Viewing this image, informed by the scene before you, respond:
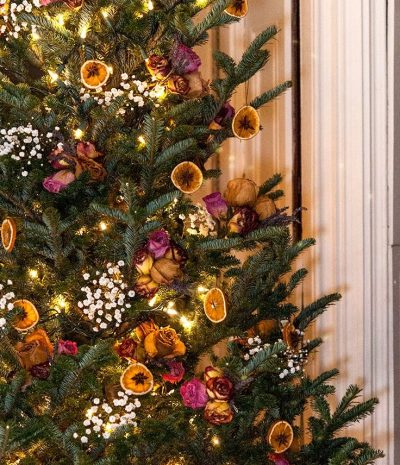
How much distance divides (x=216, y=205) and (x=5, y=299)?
1.49 ft

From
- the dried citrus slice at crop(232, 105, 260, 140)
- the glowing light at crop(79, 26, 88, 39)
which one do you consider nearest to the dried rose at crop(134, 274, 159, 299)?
the dried citrus slice at crop(232, 105, 260, 140)

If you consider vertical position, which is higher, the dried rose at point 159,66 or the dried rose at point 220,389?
the dried rose at point 159,66

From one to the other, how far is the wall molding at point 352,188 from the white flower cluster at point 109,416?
0.77 meters

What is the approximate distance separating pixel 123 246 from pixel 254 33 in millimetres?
971

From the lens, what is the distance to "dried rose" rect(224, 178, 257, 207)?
1596 millimetres

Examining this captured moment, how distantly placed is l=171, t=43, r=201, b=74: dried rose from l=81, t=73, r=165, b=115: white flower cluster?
2.1 inches

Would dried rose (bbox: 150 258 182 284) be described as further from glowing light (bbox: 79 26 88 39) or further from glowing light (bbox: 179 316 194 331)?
glowing light (bbox: 79 26 88 39)

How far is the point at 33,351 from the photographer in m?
1.42

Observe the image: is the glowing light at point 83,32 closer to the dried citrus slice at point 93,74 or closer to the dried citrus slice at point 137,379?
the dried citrus slice at point 93,74

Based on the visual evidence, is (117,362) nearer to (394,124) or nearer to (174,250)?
(174,250)

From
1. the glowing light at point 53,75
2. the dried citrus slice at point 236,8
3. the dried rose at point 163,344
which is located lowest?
the dried rose at point 163,344

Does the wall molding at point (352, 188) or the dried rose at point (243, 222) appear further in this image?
the wall molding at point (352, 188)

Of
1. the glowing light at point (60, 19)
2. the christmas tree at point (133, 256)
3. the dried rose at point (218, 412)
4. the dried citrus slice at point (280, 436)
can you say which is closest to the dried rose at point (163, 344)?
the christmas tree at point (133, 256)

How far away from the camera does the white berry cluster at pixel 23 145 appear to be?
4.71ft
